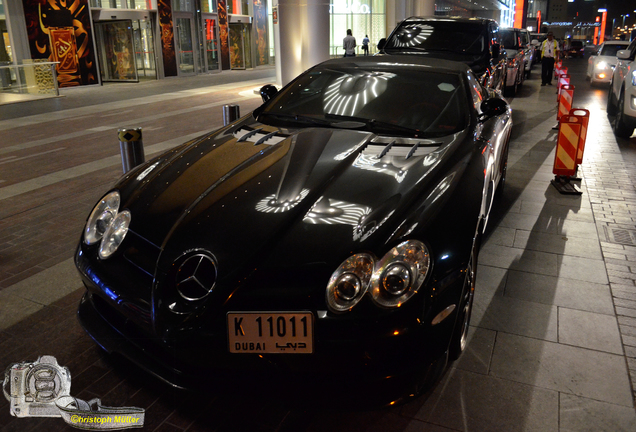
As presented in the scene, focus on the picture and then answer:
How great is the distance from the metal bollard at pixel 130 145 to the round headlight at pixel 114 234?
253cm

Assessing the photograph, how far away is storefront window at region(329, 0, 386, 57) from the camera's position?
2877cm

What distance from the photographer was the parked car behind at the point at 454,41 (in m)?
8.71

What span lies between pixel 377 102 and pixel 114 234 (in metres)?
1.93

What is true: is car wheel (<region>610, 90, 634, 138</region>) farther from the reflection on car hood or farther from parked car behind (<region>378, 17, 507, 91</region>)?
the reflection on car hood

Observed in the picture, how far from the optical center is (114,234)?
2.43 metres

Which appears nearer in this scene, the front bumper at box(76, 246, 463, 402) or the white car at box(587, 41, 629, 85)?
the front bumper at box(76, 246, 463, 402)

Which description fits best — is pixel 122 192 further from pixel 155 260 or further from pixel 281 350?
pixel 281 350

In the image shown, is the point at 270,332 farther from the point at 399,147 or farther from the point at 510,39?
the point at 510,39

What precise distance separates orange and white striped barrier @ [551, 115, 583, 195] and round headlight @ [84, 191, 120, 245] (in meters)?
4.83

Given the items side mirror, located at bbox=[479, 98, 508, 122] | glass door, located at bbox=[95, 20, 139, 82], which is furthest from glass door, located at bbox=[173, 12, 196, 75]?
side mirror, located at bbox=[479, 98, 508, 122]

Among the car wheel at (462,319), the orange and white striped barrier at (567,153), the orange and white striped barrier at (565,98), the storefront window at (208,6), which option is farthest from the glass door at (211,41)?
the car wheel at (462,319)

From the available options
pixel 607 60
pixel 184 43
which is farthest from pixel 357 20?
pixel 607 60

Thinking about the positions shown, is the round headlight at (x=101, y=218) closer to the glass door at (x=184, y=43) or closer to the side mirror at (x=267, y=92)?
the side mirror at (x=267, y=92)

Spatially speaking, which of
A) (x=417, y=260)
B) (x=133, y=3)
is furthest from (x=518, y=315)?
(x=133, y=3)
